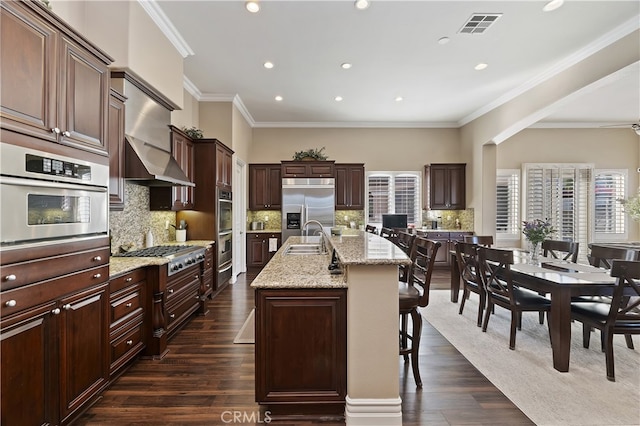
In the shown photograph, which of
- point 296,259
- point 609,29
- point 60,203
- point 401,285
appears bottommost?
point 401,285

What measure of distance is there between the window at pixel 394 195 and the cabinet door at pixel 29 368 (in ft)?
22.4

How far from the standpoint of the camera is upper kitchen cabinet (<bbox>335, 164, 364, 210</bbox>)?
7.38m

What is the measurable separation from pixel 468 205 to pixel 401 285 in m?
5.45

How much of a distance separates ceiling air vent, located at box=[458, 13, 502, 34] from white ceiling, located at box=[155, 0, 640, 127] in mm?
84

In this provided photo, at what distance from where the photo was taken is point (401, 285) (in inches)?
108

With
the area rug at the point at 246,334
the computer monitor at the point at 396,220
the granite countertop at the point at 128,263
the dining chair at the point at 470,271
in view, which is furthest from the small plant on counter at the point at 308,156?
the granite countertop at the point at 128,263

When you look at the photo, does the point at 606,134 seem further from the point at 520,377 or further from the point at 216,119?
the point at 216,119

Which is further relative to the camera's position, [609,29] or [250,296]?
[250,296]

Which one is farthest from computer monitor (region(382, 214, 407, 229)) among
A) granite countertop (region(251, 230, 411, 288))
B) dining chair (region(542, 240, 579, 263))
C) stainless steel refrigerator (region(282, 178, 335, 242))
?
granite countertop (region(251, 230, 411, 288))

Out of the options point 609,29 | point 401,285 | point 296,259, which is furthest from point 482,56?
point 296,259

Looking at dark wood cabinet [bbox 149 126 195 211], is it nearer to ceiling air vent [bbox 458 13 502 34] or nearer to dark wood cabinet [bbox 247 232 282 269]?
dark wood cabinet [bbox 247 232 282 269]

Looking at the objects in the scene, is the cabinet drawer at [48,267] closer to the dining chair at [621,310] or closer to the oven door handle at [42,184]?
the oven door handle at [42,184]

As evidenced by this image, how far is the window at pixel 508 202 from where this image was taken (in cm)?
729

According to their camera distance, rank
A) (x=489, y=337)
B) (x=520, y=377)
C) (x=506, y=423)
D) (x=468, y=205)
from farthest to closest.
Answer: (x=468, y=205) → (x=489, y=337) → (x=520, y=377) → (x=506, y=423)
